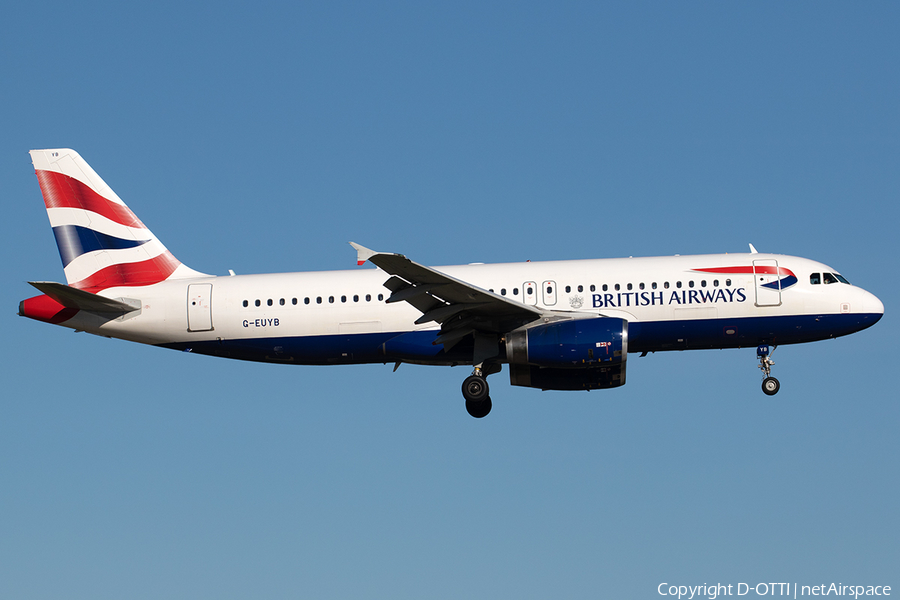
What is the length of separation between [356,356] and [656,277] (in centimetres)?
990

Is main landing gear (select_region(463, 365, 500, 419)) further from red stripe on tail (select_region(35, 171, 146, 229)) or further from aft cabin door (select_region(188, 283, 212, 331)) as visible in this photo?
red stripe on tail (select_region(35, 171, 146, 229))

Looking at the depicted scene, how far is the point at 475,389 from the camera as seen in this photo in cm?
3194

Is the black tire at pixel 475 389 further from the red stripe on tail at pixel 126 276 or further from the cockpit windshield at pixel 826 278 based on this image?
the red stripe on tail at pixel 126 276

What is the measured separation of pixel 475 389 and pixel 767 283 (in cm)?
→ 975

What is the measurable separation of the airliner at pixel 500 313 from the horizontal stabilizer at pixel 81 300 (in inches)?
1.5

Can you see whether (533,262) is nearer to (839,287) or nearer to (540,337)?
(540,337)

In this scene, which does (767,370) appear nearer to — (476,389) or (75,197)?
(476,389)

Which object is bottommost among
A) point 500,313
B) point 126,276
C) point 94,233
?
point 500,313

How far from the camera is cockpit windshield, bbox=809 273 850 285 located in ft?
105

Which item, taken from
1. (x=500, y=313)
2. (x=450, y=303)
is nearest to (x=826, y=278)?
(x=500, y=313)

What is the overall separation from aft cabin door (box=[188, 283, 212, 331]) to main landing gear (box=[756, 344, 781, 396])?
704 inches

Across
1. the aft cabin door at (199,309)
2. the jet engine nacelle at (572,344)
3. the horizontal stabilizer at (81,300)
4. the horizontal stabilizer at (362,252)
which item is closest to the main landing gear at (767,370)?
the jet engine nacelle at (572,344)

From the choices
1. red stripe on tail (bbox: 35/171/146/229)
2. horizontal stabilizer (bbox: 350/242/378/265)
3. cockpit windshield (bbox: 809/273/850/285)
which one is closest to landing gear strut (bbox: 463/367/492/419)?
horizontal stabilizer (bbox: 350/242/378/265)

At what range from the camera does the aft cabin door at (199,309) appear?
33.2 m
